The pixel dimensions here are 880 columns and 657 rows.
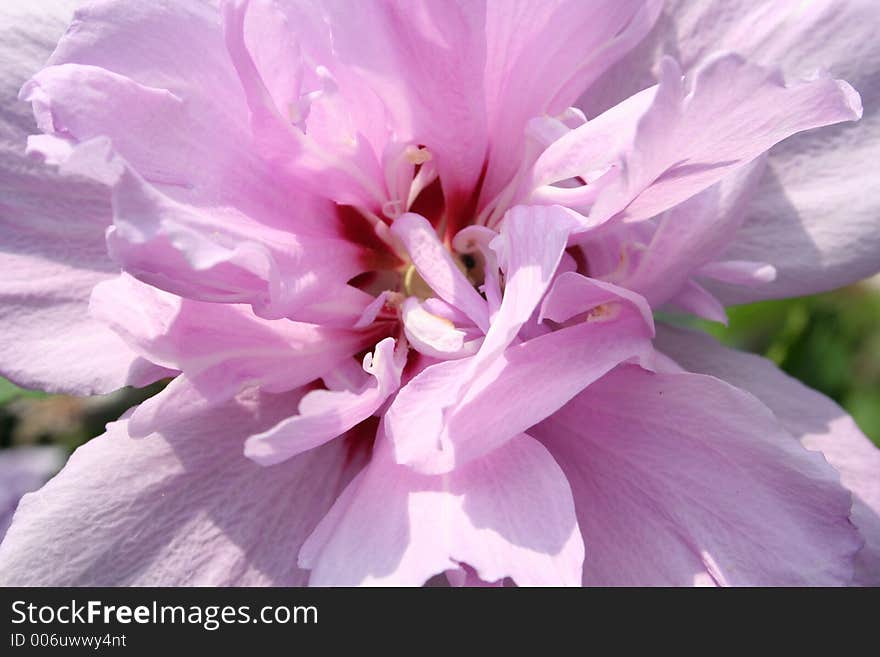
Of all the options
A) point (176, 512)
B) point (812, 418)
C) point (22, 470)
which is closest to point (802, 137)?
point (812, 418)

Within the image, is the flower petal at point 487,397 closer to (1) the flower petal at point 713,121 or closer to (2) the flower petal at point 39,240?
(1) the flower petal at point 713,121

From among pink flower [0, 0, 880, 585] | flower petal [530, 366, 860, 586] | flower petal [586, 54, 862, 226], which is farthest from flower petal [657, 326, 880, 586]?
flower petal [586, 54, 862, 226]

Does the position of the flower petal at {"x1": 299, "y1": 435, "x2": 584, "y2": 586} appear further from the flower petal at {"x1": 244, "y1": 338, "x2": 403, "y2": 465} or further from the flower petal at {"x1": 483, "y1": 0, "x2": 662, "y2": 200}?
the flower petal at {"x1": 483, "y1": 0, "x2": 662, "y2": 200}

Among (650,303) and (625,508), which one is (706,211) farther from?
(625,508)

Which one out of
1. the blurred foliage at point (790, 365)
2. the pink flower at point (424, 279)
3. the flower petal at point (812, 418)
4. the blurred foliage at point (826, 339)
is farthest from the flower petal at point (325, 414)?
the blurred foliage at point (826, 339)

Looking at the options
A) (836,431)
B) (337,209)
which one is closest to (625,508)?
(836,431)

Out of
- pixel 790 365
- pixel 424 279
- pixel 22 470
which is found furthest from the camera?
pixel 22 470

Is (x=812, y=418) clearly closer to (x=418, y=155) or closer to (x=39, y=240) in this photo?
(x=418, y=155)
